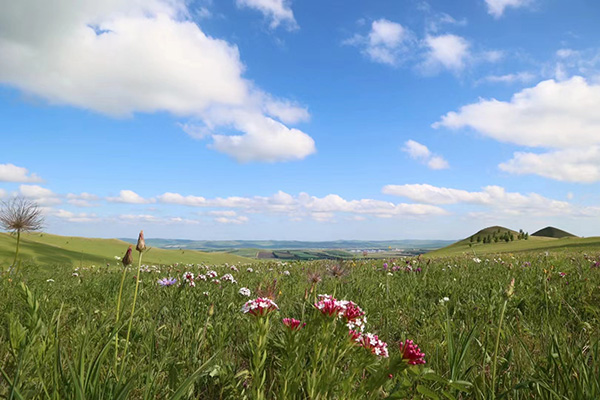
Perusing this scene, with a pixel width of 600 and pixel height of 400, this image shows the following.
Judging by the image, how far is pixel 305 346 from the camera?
1.97 metres

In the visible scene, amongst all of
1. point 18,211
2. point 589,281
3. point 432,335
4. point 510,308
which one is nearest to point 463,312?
point 510,308

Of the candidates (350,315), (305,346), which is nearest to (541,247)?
(350,315)

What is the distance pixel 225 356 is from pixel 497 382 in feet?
6.80

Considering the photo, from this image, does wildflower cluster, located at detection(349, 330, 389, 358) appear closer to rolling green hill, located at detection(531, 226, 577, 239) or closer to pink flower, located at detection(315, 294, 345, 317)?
pink flower, located at detection(315, 294, 345, 317)

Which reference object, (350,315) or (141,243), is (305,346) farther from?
(141,243)

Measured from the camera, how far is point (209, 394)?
2381mm

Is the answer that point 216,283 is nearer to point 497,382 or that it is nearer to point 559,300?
point 497,382

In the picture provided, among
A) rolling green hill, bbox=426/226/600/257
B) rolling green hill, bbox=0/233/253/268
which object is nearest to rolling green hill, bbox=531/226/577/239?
rolling green hill, bbox=426/226/600/257

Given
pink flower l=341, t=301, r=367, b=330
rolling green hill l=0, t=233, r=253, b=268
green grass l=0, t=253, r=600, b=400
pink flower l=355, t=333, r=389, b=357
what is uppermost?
pink flower l=341, t=301, r=367, b=330

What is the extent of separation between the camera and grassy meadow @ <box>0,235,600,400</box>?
186 centimetres

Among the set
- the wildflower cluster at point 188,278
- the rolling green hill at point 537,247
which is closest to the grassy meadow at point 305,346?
the wildflower cluster at point 188,278

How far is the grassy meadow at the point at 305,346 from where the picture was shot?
6.10ft

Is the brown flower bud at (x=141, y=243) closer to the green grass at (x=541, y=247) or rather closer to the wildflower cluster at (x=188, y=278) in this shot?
the wildflower cluster at (x=188, y=278)

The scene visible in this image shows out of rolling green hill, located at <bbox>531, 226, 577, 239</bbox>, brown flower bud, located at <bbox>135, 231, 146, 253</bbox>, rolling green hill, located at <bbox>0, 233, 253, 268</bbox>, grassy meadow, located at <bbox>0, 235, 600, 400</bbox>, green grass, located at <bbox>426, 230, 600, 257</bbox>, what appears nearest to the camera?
grassy meadow, located at <bbox>0, 235, 600, 400</bbox>
